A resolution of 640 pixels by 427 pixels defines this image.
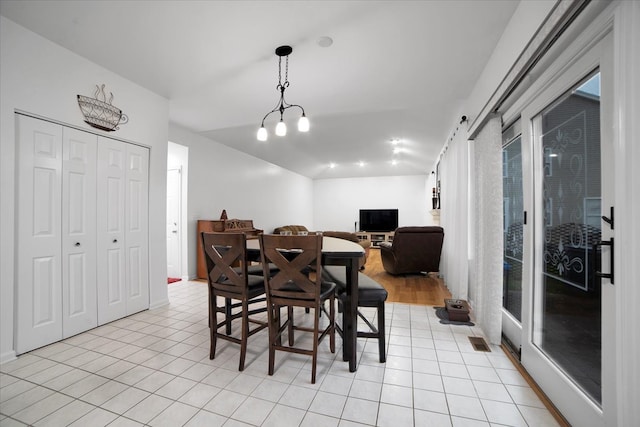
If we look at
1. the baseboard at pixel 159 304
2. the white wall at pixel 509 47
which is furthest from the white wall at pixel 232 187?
the white wall at pixel 509 47

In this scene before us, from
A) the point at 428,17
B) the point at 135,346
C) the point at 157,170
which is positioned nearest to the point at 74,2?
the point at 157,170

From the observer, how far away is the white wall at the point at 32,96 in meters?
2.12

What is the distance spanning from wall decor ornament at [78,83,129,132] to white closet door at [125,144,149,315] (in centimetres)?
28

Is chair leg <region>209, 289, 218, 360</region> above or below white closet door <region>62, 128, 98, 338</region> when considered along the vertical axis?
below

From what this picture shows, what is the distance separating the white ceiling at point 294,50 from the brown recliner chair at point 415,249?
180 cm

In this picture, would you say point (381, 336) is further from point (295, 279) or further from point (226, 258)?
point (226, 258)

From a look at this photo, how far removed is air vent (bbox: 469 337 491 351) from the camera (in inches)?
91.8

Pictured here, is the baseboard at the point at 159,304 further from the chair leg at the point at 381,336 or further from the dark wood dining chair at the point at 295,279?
the chair leg at the point at 381,336

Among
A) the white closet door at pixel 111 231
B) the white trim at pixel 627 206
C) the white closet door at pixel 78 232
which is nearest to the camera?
the white trim at pixel 627 206

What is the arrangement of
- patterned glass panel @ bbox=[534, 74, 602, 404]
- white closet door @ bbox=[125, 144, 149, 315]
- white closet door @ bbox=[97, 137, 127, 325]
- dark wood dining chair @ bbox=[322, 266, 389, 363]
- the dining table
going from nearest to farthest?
patterned glass panel @ bbox=[534, 74, 602, 404] < the dining table < dark wood dining chair @ bbox=[322, 266, 389, 363] < white closet door @ bbox=[97, 137, 127, 325] < white closet door @ bbox=[125, 144, 149, 315]

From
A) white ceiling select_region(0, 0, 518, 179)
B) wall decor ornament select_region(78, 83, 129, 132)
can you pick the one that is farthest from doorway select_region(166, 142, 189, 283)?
wall decor ornament select_region(78, 83, 129, 132)

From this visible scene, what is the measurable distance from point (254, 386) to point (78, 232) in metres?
2.26

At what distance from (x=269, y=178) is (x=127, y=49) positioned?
4852 mm

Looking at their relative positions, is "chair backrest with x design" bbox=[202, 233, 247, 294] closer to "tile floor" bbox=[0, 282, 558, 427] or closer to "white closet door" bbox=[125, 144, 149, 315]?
"tile floor" bbox=[0, 282, 558, 427]
